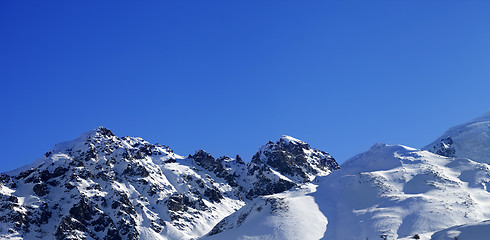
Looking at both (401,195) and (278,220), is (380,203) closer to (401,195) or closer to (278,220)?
(401,195)

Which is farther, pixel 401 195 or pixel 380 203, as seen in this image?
pixel 401 195

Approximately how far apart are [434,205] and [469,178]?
1263 inches

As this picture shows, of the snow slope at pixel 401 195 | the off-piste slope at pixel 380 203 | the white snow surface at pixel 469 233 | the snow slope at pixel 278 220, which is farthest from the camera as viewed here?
the snow slope at pixel 278 220

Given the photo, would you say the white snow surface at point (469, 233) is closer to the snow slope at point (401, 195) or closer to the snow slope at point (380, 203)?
the snow slope at point (380, 203)

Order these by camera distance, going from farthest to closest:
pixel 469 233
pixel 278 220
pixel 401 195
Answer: pixel 401 195
pixel 278 220
pixel 469 233

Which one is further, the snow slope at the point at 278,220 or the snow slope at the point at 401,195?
the snow slope at the point at 278,220

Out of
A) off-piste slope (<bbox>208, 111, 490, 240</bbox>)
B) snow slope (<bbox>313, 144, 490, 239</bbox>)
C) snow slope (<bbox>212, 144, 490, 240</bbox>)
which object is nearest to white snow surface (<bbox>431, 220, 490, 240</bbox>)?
snow slope (<bbox>212, 144, 490, 240</bbox>)

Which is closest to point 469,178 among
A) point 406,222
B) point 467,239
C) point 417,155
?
point 417,155

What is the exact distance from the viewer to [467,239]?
101500 millimetres

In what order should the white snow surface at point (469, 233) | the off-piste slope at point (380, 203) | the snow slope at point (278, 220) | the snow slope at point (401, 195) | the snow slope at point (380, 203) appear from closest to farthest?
the white snow surface at point (469, 233) < the snow slope at point (401, 195) < the off-piste slope at point (380, 203) < the snow slope at point (380, 203) < the snow slope at point (278, 220)

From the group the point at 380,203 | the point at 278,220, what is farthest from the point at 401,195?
the point at 278,220

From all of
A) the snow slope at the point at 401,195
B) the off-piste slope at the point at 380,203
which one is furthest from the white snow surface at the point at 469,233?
the snow slope at the point at 401,195

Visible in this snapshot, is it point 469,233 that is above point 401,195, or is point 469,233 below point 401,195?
below

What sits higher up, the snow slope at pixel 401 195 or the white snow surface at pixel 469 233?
the snow slope at pixel 401 195
